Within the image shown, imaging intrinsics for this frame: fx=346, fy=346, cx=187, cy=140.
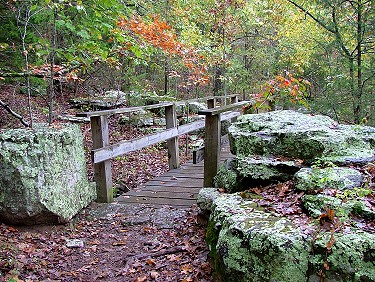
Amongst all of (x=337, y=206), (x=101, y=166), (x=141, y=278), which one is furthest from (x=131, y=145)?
(x=337, y=206)

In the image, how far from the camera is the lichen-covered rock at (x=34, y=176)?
4078mm

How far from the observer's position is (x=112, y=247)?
4227mm

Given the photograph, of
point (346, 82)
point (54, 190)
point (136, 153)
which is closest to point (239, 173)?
point (54, 190)

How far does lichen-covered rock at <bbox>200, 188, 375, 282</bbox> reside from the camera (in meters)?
2.16

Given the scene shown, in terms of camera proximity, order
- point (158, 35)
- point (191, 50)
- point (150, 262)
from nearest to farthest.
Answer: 1. point (150, 262)
2. point (158, 35)
3. point (191, 50)

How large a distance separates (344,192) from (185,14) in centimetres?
1220

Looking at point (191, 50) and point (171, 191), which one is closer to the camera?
point (171, 191)

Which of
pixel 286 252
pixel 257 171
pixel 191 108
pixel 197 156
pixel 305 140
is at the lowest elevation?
pixel 197 156

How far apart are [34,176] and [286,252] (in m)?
3.08

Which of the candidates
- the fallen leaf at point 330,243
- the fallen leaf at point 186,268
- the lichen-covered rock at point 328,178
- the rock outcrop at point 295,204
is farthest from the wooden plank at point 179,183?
the fallen leaf at point 330,243

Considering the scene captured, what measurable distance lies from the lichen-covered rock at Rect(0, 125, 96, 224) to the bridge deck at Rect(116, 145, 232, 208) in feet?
4.35

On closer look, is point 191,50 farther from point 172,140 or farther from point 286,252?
point 286,252

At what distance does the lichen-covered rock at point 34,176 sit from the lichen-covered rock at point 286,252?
2458 millimetres

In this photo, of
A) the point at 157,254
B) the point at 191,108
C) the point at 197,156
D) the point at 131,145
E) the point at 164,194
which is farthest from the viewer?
the point at 191,108
